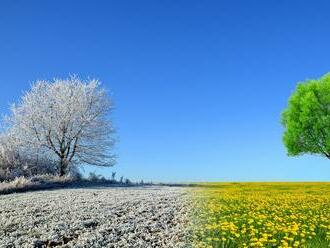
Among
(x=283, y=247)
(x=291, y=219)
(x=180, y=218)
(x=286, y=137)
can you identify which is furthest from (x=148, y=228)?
(x=286, y=137)

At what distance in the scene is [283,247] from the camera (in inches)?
370

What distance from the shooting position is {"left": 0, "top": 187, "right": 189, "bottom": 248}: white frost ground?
9.35m

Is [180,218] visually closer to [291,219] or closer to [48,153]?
[291,219]

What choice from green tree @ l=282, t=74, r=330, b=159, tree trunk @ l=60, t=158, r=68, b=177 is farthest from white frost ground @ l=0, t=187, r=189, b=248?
green tree @ l=282, t=74, r=330, b=159

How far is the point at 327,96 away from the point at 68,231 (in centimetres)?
3979

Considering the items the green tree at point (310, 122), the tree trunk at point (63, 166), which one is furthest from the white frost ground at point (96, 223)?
the green tree at point (310, 122)

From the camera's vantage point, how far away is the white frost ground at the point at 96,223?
368 inches

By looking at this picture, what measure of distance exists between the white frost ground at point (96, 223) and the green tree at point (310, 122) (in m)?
33.4

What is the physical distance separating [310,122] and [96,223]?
37815 millimetres

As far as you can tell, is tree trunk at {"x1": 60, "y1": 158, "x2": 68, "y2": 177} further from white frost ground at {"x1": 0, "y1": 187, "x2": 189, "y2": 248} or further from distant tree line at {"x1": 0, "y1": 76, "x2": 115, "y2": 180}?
white frost ground at {"x1": 0, "y1": 187, "x2": 189, "y2": 248}

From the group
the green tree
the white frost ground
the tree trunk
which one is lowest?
the white frost ground

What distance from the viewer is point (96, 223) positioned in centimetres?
1080

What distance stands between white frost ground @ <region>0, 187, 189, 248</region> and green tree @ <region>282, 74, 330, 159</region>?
33438mm

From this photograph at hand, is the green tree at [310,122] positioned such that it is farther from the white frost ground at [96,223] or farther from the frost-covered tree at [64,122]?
the white frost ground at [96,223]
